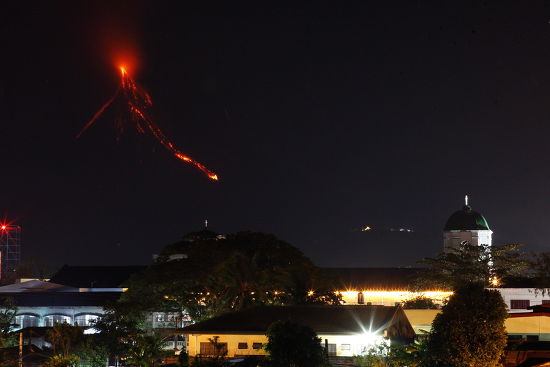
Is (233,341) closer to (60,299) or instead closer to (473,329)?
(473,329)

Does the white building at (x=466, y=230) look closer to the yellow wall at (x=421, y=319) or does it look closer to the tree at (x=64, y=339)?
the yellow wall at (x=421, y=319)

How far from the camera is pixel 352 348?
38344mm

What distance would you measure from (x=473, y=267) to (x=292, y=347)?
37886 mm

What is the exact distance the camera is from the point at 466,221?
87875 millimetres

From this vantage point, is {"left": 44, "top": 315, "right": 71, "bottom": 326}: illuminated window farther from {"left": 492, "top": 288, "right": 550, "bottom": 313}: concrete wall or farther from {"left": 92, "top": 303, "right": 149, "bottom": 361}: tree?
{"left": 492, "top": 288, "right": 550, "bottom": 313}: concrete wall

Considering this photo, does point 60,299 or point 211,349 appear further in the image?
point 60,299

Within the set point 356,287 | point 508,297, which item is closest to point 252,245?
point 508,297

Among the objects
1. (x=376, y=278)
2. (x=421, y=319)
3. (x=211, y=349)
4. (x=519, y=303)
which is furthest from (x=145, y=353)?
(x=376, y=278)

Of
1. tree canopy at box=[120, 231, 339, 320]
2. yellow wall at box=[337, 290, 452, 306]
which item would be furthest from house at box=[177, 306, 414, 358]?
yellow wall at box=[337, 290, 452, 306]

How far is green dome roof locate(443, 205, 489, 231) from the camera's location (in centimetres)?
8756

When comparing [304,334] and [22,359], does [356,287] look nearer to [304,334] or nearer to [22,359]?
[22,359]

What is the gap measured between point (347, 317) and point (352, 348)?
2038 millimetres

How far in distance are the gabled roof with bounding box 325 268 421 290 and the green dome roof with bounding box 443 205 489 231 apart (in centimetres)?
995

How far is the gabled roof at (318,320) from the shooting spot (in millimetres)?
38625
